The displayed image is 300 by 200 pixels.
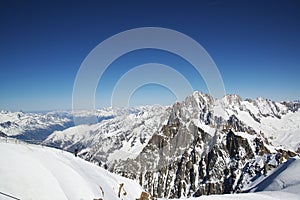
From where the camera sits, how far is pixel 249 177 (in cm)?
17412

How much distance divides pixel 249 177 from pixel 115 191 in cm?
16206

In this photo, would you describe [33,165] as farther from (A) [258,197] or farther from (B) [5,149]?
(A) [258,197]

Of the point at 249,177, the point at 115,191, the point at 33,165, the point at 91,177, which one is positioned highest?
the point at 33,165

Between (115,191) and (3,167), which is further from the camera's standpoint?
(115,191)

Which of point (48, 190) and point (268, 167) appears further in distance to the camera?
point (268, 167)

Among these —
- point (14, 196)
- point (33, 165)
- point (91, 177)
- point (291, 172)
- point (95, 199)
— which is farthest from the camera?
point (291, 172)

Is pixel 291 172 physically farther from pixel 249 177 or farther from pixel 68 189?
pixel 249 177

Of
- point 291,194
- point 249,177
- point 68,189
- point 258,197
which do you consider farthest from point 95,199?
point 249,177

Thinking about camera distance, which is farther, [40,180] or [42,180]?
[42,180]

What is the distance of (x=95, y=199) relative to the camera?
25.9 metres

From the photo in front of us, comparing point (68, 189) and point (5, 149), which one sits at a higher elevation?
point (5, 149)

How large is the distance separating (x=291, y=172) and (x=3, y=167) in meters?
82.6

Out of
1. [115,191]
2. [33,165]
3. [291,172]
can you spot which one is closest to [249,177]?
[291,172]

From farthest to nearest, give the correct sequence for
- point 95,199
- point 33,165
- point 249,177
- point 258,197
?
point 249,177, point 258,197, point 95,199, point 33,165
